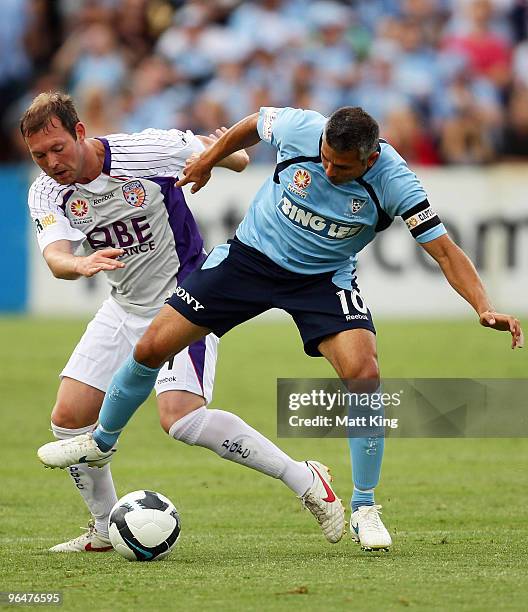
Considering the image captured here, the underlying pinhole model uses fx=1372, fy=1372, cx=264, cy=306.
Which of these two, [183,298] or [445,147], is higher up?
[183,298]

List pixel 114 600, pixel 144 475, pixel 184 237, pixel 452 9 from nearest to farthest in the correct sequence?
pixel 114 600 → pixel 184 237 → pixel 144 475 → pixel 452 9

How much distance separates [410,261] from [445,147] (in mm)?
1818

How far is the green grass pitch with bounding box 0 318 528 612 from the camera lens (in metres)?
5.77

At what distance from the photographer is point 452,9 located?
20719mm

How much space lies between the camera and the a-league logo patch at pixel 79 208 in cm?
729

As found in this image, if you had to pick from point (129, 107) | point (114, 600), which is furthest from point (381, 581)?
point (129, 107)

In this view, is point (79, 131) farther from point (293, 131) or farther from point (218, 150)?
point (293, 131)

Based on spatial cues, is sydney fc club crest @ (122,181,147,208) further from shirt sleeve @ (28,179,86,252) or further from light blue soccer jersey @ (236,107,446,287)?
light blue soccer jersey @ (236,107,446,287)

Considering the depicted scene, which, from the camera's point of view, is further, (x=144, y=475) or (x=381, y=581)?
(x=144, y=475)

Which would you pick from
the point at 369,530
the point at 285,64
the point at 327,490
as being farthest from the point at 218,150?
the point at 285,64

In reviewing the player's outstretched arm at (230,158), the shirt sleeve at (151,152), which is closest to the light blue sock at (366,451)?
the player's outstretched arm at (230,158)

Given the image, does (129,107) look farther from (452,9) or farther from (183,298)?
(183,298)

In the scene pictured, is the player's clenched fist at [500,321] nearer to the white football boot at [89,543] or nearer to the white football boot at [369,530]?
the white football boot at [369,530]

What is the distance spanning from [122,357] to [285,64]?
12.9 meters
